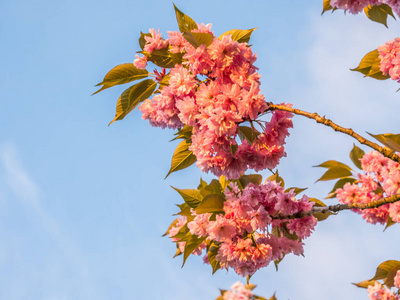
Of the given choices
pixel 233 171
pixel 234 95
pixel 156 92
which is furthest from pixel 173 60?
pixel 233 171

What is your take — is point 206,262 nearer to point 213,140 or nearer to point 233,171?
point 233,171

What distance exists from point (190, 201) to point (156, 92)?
0.93 meters

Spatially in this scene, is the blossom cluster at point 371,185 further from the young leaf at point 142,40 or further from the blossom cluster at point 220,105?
the young leaf at point 142,40

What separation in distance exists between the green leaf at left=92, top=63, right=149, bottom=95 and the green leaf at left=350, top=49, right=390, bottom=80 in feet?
6.42

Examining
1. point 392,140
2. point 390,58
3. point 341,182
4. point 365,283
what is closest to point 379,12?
point 390,58

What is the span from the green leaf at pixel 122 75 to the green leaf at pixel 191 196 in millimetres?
960

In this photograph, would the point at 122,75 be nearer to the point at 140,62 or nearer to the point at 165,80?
the point at 140,62

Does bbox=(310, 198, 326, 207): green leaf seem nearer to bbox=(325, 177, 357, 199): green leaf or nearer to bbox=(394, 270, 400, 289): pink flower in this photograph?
bbox=(325, 177, 357, 199): green leaf

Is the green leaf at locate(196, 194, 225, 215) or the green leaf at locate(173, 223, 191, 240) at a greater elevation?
the green leaf at locate(173, 223, 191, 240)

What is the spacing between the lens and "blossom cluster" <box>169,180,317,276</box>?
3.48 meters

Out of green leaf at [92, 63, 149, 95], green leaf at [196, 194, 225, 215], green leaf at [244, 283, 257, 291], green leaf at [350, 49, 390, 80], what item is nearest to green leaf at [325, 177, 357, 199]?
green leaf at [350, 49, 390, 80]

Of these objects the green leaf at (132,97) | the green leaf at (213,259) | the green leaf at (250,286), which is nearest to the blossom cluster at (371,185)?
the green leaf at (213,259)

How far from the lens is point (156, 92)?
3.88 metres

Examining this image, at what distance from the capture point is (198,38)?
129 inches
